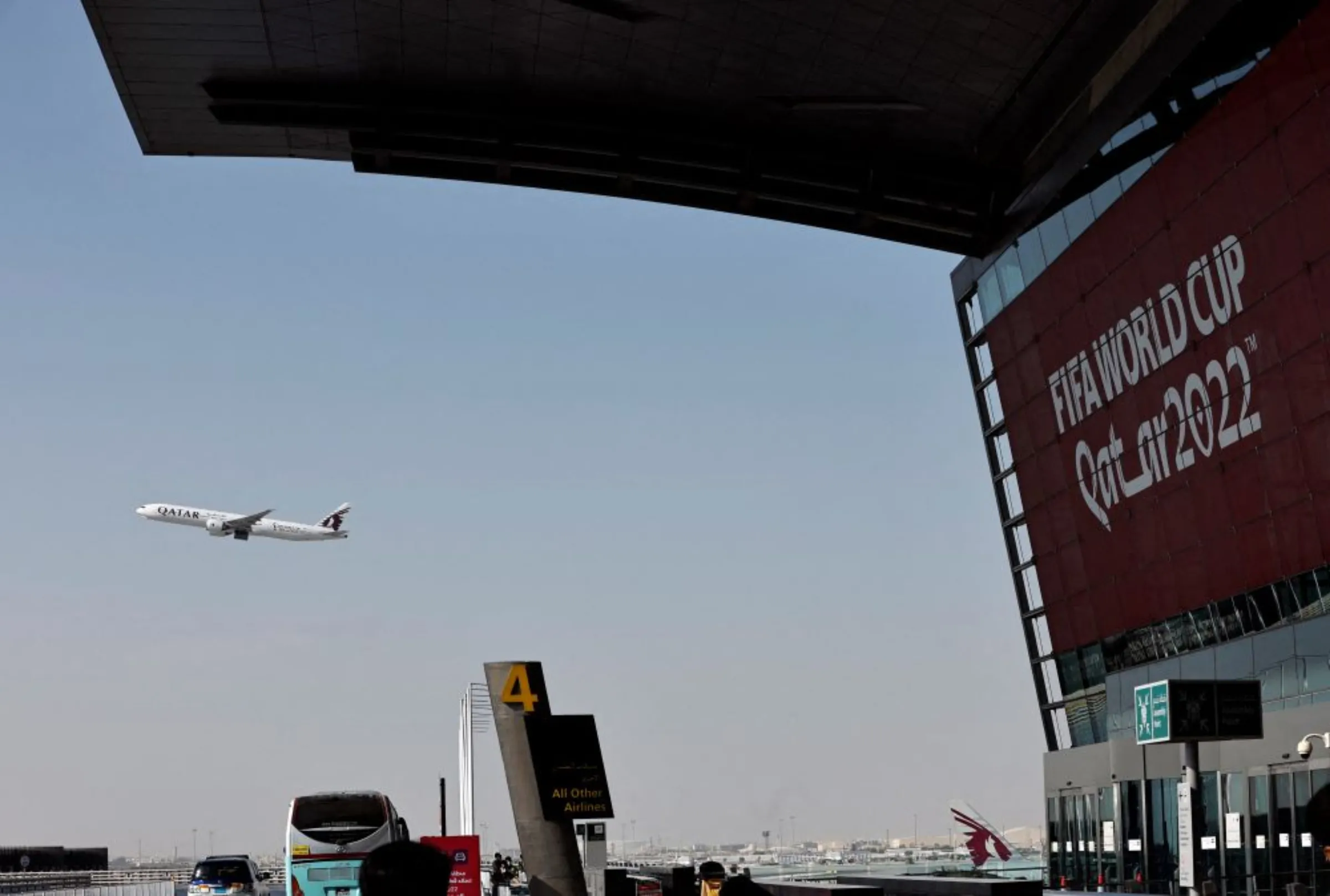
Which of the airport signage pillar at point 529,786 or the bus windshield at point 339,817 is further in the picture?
the bus windshield at point 339,817

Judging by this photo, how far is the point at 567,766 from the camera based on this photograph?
26656mm

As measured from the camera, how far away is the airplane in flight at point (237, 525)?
12862 centimetres

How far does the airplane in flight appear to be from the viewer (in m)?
129

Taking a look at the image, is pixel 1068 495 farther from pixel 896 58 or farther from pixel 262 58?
pixel 262 58

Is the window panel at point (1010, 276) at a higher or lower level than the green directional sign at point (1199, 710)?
higher

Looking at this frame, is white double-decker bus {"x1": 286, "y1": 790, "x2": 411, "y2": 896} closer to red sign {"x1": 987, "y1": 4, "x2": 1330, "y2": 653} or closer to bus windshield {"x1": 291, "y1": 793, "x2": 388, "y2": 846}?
bus windshield {"x1": 291, "y1": 793, "x2": 388, "y2": 846}

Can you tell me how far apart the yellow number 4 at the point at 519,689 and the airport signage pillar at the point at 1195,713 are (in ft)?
31.4

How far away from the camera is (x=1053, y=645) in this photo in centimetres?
5297

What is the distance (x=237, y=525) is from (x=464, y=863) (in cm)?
10242

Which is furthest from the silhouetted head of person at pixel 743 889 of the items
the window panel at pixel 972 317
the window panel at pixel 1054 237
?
the window panel at pixel 972 317

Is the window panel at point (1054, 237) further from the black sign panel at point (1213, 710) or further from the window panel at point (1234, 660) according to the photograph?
the black sign panel at point (1213, 710)

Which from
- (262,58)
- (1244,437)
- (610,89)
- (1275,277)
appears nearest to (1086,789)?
(1244,437)

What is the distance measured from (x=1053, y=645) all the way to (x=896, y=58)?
18.9 m

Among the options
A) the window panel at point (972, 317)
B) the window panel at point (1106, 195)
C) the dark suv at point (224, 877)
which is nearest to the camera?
the window panel at point (1106, 195)
